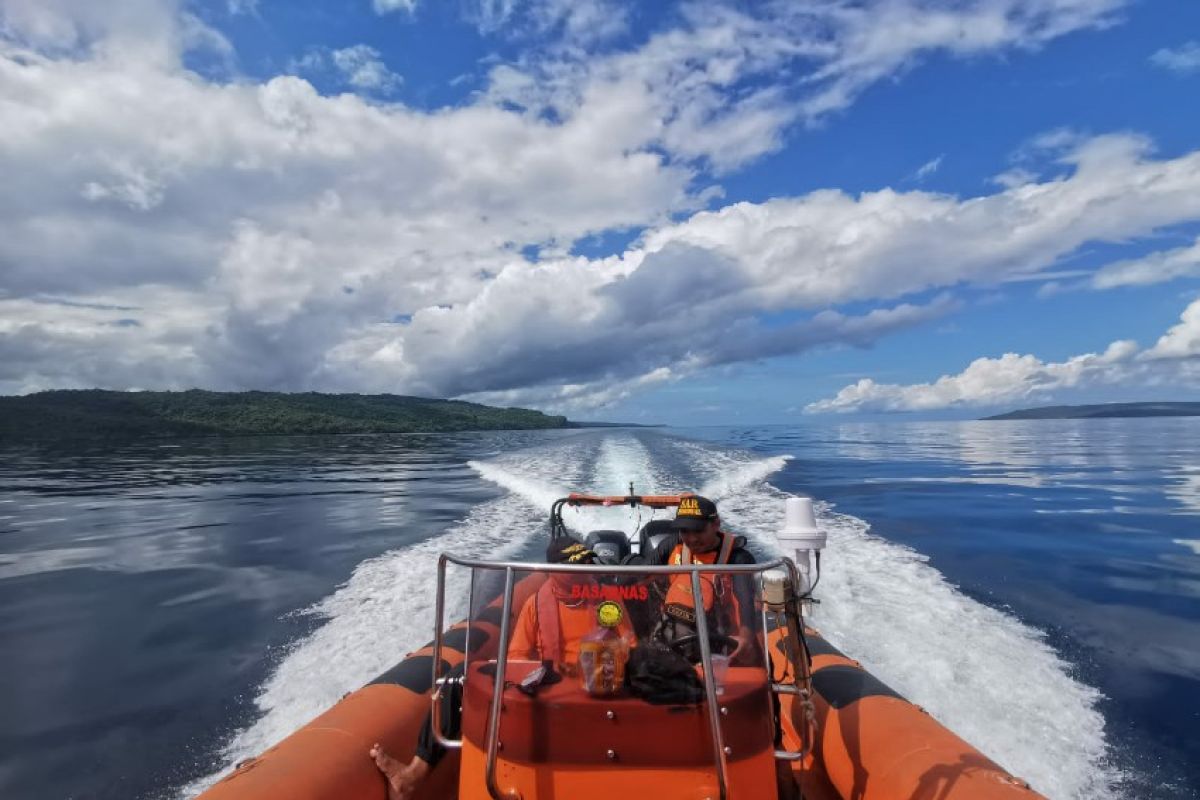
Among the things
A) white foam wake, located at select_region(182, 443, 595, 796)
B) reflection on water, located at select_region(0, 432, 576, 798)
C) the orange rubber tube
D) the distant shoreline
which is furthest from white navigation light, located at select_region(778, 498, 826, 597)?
the distant shoreline

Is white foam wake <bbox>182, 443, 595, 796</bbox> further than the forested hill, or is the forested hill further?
the forested hill

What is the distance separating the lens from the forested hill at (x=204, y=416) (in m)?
68.9

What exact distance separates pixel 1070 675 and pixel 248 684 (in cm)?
673

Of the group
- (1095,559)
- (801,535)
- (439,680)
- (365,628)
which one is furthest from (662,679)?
(1095,559)

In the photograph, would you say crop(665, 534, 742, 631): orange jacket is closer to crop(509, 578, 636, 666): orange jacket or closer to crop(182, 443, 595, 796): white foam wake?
crop(509, 578, 636, 666): orange jacket

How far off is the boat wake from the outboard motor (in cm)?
121

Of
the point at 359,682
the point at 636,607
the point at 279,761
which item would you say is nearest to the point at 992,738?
the point at 636,607

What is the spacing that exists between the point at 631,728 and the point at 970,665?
4.29 metres

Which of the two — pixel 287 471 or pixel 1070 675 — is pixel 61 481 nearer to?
pixel 287 471

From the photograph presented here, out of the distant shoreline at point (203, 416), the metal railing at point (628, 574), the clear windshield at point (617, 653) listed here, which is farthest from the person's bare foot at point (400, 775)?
the distant shoreline at point (203, 416)

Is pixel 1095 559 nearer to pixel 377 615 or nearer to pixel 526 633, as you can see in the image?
pixel 526 633

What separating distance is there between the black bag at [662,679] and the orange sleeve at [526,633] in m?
0.69

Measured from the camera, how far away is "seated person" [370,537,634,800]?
2.90 meters

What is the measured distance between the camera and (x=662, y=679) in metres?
2.58
